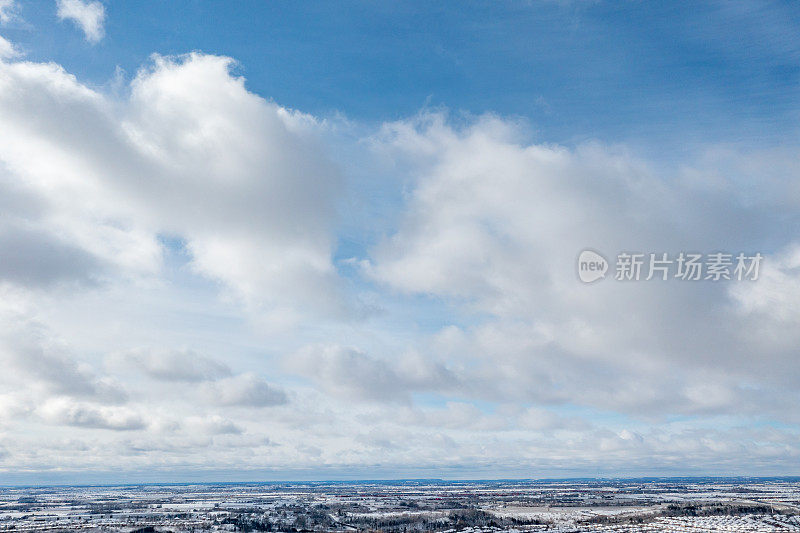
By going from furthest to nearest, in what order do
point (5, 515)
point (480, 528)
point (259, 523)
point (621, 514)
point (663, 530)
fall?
point (5, 515) < point (621, 514) < point (259, 523) < point (480, 528) < point (663, 530)

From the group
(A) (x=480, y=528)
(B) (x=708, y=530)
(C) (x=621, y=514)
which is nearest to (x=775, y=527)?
(B) (x=708, y=530)

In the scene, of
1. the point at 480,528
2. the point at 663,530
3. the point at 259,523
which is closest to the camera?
the point at 663,530

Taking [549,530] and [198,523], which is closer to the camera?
[549,530]

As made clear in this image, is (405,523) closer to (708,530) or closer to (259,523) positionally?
(259,523)

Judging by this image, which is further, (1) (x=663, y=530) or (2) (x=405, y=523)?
(2) (x=405, y=523)

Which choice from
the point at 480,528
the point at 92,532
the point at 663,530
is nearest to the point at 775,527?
the point at 663,530

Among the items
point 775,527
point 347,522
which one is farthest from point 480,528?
point 775,527

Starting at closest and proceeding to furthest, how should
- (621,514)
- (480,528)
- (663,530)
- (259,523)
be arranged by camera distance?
(663,530), (480,528), (259,523), (621,514)

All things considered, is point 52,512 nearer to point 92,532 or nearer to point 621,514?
point 92,532

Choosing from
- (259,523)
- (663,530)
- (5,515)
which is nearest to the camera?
(663,530)
